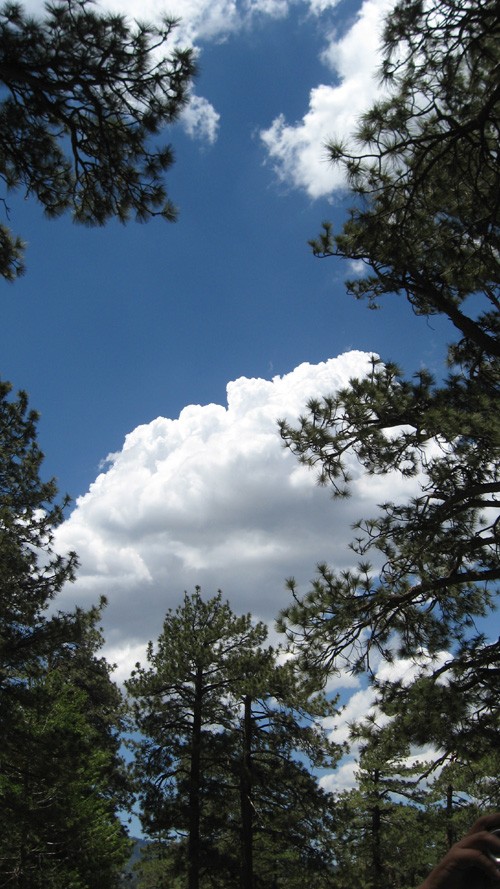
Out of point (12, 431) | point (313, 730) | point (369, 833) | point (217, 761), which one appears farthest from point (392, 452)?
point (369, 833)

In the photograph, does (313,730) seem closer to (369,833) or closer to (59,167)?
(369,833)

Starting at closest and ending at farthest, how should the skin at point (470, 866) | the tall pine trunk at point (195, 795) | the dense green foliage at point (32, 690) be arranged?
the skin at point (470, 866), the dense green foliage at point (32, 690), the tall pine trunk at point (195, 795)

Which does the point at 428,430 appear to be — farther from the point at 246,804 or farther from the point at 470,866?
the point at 246,804

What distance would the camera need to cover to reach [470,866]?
121cm

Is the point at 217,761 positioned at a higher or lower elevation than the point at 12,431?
lower

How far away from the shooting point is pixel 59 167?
6.98 m

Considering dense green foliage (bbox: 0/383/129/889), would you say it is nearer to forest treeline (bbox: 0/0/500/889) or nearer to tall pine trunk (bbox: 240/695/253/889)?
forest treeline (bbox: 0/0/500/889)

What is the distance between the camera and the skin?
46.4 inches

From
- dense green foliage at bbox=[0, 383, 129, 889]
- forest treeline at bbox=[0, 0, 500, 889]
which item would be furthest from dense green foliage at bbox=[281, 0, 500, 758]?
dense green foliage at bbox=[0, 383, 129, 889]

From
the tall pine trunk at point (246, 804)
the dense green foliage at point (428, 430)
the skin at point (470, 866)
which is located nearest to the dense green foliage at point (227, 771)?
the tall pine trunk at point (246, 804)

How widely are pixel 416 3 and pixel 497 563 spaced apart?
6528mm

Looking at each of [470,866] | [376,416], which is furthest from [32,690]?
[470,866]

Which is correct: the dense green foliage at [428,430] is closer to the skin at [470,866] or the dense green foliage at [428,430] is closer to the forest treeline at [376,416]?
the forest treeline at [376,416]

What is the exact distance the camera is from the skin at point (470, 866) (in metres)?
1.18
